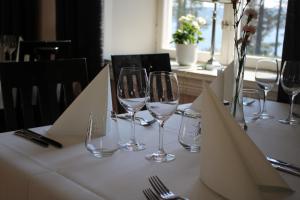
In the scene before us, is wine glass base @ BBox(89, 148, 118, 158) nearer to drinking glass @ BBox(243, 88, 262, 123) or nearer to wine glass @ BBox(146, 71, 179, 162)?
wine glass @ BBox(146, 71, 179, 162)

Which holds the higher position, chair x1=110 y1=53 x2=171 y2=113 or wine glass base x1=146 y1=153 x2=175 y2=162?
chair x1=110 y1=53 x2=171 y2=113

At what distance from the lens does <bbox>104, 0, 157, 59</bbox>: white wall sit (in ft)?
9.71

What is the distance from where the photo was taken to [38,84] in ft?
4.99

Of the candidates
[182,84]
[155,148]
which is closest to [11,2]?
[182,84]

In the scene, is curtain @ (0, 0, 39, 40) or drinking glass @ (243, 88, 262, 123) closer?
drinking glass @ (243, 88, 262, 123)

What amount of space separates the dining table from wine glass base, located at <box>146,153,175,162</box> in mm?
15

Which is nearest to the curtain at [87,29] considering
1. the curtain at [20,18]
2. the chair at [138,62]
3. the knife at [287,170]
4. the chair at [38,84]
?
the curtain at [20,18]

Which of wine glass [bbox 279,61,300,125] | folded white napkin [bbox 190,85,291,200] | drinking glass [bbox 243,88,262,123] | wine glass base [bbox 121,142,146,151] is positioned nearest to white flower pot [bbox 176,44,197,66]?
drinking glass [bbox 243,88,262,123]

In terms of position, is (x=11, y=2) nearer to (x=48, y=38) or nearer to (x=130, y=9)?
(x=48, y=38)

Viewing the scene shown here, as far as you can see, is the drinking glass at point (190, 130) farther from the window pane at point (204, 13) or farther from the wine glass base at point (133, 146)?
the window pane at point (204, 13)

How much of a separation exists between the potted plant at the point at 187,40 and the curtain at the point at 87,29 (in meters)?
0.53

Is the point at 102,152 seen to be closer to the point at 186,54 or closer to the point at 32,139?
the point at 32,139

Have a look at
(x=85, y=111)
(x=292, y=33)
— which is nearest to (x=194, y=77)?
(x=292, y=33)

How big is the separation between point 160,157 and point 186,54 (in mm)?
1819
